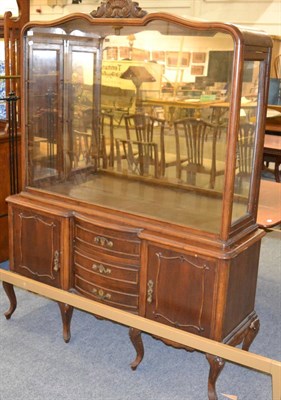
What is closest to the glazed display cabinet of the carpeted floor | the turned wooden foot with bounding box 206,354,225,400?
the turned wooden foot with bounding box 206,354,225,400

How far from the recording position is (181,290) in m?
2.24

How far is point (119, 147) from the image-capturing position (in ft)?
9.31

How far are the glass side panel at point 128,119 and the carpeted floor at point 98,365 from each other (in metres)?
0.75

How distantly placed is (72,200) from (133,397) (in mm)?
917

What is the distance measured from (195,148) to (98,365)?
1.12m

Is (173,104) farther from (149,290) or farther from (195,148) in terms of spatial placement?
(149,290)

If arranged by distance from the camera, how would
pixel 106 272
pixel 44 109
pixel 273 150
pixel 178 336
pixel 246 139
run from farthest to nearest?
pixel 273 150 → pixel 44 109 → pixel 106 272 → pixel 246 139 → pixel 178 336

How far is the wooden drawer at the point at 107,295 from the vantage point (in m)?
2.41

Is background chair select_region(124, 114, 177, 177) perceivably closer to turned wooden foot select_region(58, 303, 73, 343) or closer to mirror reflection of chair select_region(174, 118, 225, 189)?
mirror reflection of chair select_region(174, 118, 225, 189)

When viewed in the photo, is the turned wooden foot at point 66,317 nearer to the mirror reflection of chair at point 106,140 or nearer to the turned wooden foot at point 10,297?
the turned wooden foot at point 10,297

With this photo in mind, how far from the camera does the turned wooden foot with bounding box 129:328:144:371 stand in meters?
2.40

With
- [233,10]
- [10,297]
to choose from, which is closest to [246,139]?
[10,297]

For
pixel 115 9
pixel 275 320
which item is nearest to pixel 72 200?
pixel 115 9

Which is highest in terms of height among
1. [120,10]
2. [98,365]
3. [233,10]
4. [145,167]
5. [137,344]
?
[233,10]
